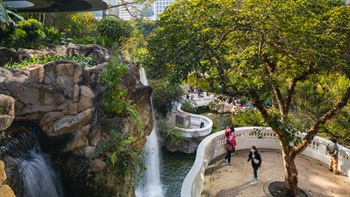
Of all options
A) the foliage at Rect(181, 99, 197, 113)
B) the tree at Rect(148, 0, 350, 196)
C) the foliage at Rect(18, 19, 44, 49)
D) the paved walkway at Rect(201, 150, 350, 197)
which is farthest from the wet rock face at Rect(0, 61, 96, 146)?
the foliage at Rect(181, 99, 197, 113)

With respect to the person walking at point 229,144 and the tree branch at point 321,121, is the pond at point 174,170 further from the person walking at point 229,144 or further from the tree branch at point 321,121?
the tree branch at point 321,121

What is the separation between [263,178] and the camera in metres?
8.77

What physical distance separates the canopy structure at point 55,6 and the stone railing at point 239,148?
984cm

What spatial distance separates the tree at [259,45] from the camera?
6574 mm

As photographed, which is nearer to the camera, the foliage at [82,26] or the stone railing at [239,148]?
the stone railing at [239,148]

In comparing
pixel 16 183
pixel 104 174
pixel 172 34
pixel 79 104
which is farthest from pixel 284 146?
pixel 16 183

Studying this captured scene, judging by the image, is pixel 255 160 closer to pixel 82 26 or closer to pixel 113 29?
pixel 113 29

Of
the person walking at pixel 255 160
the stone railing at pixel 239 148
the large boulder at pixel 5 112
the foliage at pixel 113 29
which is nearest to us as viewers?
the large boulder at pixel 5 112

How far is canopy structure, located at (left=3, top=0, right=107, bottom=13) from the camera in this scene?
49.5 feet

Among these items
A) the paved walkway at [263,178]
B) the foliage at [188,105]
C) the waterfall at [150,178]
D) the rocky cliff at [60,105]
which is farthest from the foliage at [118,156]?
the foliage at [188,105]

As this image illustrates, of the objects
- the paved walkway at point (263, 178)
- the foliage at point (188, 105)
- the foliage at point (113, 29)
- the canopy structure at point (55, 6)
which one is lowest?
the foliage at point (188, 105)

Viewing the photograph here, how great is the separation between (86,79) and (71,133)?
1.93 m

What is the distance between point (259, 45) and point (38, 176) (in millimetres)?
7123

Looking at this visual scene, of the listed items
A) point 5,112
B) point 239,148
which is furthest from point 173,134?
point 5,112
